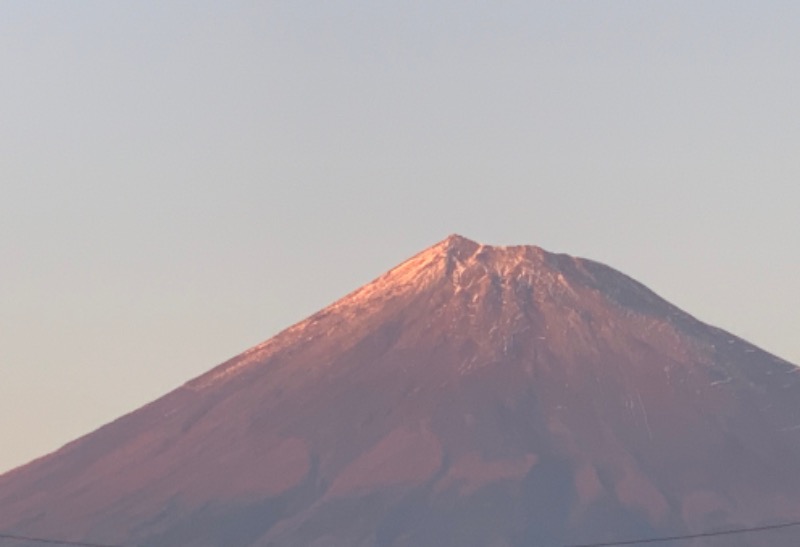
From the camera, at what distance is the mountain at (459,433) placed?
13262 centimetres

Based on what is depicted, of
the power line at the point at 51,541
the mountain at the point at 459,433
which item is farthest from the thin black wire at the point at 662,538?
the mountain at the point at 459,433

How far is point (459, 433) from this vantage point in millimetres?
140125

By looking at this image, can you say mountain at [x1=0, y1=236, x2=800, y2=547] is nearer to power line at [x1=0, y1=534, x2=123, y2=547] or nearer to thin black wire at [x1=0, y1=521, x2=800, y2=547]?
thin black wire at [x1=0, y1=521, x2=800, y2=547]

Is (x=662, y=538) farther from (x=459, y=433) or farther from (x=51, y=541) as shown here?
(x=51, y=541)

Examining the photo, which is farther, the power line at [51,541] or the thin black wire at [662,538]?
the power line at [51,541]

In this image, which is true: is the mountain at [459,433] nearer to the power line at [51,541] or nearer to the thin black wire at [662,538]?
the thin black wire at [662,538]

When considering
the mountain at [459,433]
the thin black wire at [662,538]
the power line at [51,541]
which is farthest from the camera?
the mountain at [459,433]

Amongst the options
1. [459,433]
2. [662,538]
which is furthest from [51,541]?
[662,538]

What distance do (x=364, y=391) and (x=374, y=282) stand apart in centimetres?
1528

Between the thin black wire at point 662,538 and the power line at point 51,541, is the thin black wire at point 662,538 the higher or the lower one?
the lower one

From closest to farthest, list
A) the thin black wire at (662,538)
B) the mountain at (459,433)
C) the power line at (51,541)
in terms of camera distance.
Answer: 1. the thin black wire at (662,538)
2. the power line at (51,541)
3. the mountain at (459,433)

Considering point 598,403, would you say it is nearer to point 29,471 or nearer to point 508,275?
point 508,275

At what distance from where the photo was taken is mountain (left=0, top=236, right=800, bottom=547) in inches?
5221

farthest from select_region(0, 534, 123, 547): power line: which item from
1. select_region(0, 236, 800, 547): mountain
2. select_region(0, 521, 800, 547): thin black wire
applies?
select_region(0, 236, 800, 547): mountain
